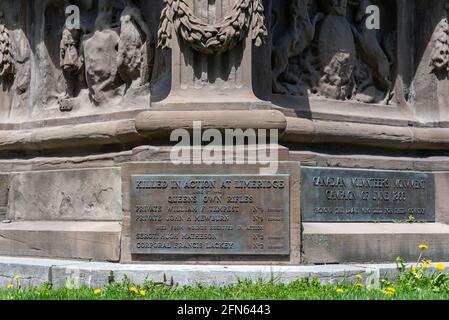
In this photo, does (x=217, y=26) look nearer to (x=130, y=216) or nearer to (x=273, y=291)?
(x=130, y=216)

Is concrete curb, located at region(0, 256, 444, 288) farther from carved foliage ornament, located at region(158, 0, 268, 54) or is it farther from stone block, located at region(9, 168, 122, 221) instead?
carved foliage ornament, located at region(158, 0, 268, 54)

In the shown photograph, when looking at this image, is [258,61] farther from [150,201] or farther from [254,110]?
[150,201]

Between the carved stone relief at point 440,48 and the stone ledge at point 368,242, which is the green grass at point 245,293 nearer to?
the stone ledge at point 368,242

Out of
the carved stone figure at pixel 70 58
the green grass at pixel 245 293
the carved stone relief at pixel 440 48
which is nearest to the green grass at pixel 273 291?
the green grass at pixel 245 293

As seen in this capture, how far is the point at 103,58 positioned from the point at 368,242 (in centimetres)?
405

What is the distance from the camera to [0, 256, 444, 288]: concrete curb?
26.1 ft

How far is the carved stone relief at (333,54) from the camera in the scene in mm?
10023

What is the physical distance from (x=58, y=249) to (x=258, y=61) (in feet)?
10.4

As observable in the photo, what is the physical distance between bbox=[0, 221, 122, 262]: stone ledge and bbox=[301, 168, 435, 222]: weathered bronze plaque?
2176 millimetres

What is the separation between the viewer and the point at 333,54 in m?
10.4

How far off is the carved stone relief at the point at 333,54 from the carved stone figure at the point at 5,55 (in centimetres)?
387

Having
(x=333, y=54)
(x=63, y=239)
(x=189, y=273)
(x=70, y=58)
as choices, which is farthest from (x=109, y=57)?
(x=189, y=273)
